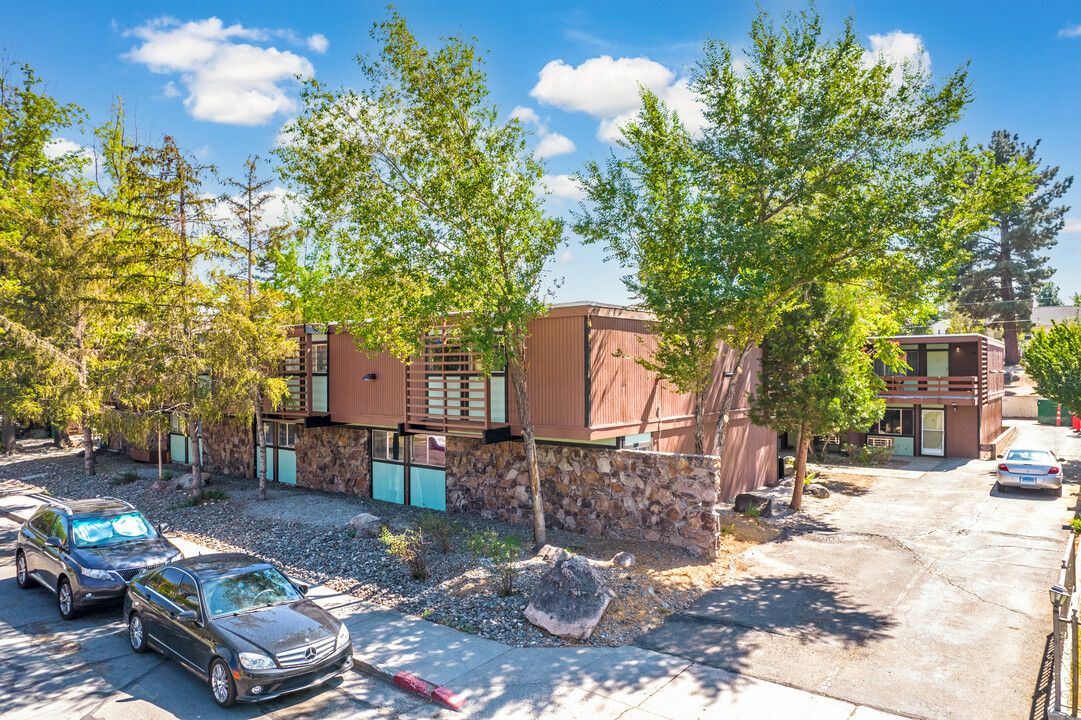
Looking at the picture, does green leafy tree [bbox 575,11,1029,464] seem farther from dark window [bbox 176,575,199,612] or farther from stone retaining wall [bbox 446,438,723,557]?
dark window [bbox 176,575,199,612]

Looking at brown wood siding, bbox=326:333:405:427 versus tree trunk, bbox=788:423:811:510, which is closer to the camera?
brown wood siding, bbox=326:333:405:427

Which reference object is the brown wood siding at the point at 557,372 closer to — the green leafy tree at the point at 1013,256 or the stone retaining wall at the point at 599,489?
the stone retaining wall at the point at 599,489

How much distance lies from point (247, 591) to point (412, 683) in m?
2.77

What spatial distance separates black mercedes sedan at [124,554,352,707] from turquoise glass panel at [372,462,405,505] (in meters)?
8.78

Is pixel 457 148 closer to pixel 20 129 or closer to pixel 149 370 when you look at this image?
pixel 149 370

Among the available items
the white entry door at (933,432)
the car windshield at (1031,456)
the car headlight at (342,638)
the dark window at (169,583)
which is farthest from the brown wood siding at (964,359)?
the dark window at (169,583)

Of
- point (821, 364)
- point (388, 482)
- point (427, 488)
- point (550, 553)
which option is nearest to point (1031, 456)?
point (821, 364)

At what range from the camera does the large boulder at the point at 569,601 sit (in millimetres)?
9805

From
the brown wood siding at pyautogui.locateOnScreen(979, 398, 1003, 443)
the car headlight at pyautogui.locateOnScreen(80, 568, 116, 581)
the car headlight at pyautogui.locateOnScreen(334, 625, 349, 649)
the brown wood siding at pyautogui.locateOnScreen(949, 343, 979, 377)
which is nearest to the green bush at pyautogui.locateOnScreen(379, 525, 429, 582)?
the car headlight at pyautogui.locateOnScreen(334, 625, 349, 649)

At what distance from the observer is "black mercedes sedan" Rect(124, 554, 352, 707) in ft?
25.5

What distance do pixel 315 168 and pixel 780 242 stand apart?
10.2 metres

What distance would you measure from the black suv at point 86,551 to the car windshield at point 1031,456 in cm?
2415

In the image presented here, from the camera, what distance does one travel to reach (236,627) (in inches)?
325

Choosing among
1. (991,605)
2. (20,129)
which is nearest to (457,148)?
(991,605)
